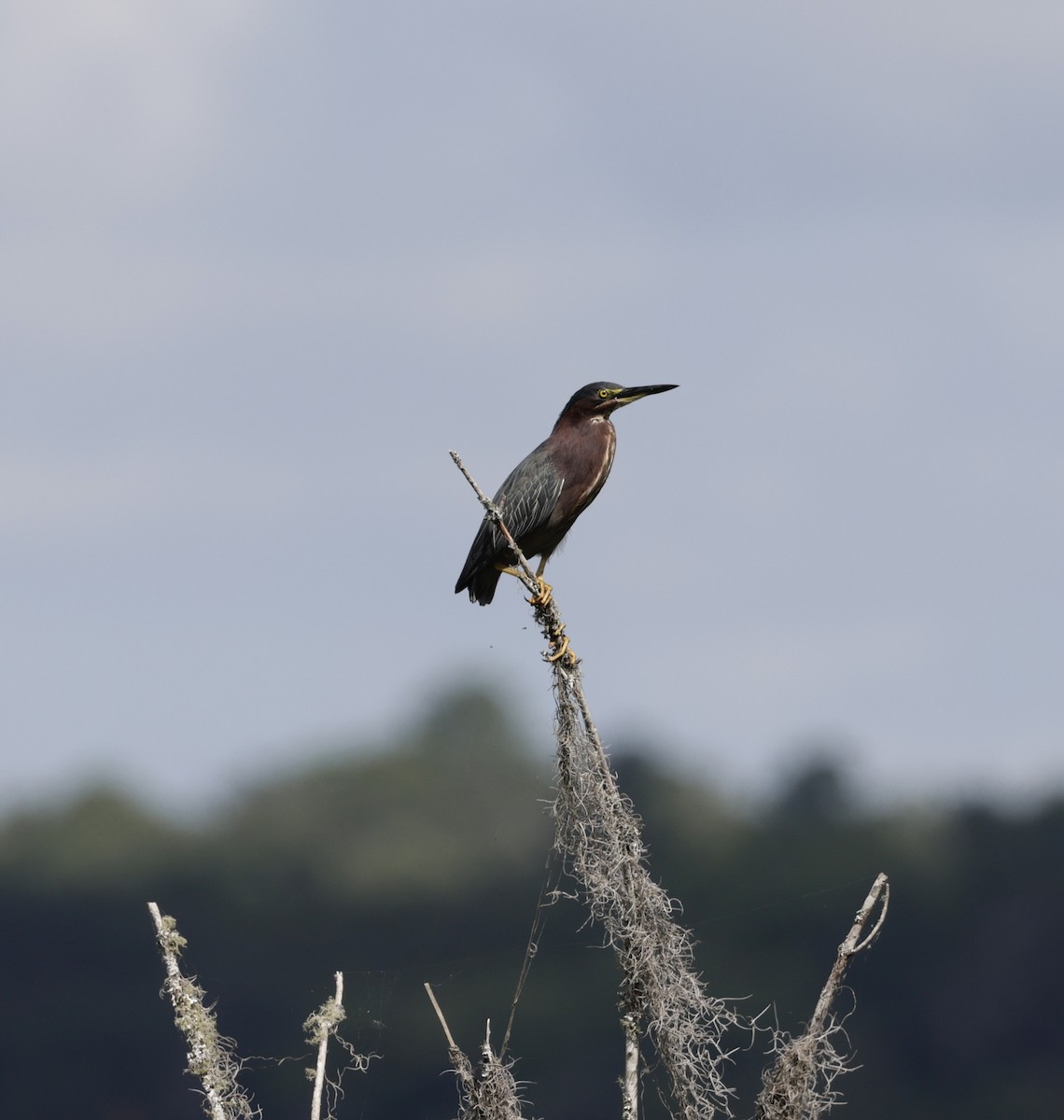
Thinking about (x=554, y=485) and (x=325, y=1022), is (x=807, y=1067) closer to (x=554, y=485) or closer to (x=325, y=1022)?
(x=325, y=1022)

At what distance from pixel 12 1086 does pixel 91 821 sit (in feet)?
35.2

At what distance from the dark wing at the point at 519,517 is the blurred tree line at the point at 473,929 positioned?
3182 centimetres

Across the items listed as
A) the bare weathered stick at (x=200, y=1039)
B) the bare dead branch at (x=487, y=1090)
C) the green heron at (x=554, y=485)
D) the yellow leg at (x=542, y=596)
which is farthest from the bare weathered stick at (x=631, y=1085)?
the green heron at (x=554, y=485)

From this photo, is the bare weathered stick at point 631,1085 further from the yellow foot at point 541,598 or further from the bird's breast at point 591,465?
the bird's breast at point 591,465

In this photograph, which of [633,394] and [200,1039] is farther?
[633,394]

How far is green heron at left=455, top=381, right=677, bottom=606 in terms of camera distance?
32.2 feet

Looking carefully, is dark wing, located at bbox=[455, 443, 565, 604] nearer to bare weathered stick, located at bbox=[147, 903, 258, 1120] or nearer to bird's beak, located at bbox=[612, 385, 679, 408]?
bird's beak, located at bbox=[612, 385, 679, 408]

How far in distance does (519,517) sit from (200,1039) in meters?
5.02

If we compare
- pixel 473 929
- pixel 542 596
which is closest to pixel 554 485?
pixel 542 596

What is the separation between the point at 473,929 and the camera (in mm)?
52562

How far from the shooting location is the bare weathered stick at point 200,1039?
4977 mm

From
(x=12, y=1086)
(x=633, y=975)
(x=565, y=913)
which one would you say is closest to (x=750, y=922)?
(x=565, y=913)

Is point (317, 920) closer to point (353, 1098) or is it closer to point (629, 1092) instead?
point (353, 1098)

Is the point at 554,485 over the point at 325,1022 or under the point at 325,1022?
over
